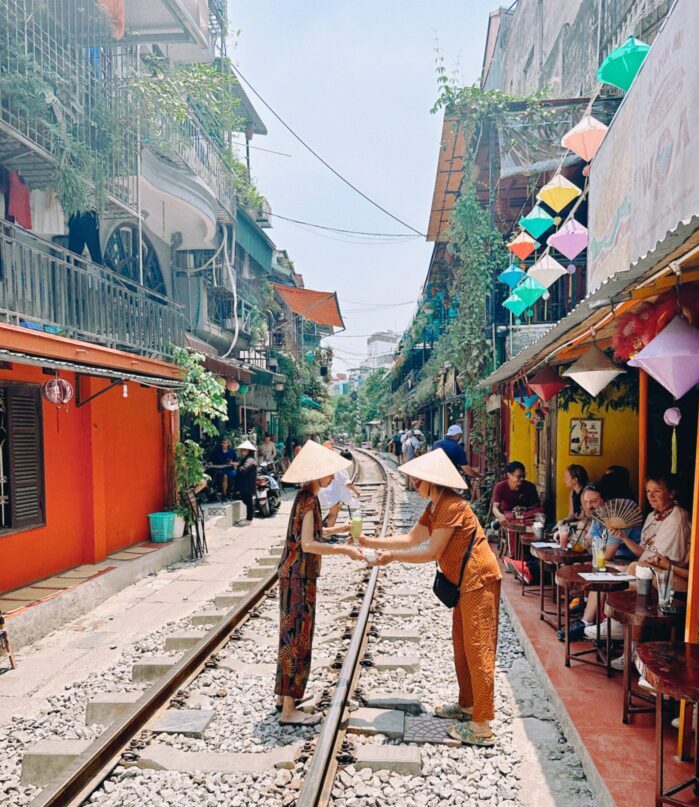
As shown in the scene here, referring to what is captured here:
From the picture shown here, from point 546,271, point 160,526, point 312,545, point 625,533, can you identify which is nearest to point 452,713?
point 312,545

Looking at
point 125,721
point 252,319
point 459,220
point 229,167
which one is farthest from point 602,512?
point 252,319

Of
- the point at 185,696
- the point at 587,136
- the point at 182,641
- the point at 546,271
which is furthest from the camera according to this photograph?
the point at 546,271

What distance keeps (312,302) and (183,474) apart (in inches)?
478

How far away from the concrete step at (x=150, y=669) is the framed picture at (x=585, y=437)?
649 cm

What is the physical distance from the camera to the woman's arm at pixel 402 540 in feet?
14.6

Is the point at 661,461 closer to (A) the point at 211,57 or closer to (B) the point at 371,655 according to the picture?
(B) the point at 371,655

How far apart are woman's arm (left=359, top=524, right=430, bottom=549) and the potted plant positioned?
271 inches

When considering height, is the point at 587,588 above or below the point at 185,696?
above

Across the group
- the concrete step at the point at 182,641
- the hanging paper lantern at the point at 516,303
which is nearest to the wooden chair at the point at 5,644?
the concrete step at the point at 182,641

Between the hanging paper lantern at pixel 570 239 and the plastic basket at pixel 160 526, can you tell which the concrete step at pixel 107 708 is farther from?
the hanging paper lantern at pixel 570 239

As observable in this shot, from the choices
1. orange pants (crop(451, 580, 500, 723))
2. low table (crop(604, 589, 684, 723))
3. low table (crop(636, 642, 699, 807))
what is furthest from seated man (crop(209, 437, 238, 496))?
low table (crop(636, 642, 699, 807))

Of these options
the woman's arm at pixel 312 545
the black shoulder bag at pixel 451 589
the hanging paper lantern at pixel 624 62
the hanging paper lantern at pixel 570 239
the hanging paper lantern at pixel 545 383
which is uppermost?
the hanging paper lantern at pixel 624 62

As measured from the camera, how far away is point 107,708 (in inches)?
190

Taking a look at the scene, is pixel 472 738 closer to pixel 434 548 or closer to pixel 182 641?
pixel 434 548
